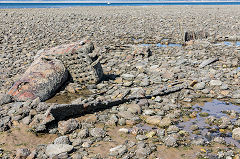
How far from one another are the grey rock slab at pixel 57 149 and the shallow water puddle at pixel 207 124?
2.69 meters

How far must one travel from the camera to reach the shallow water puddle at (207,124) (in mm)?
5402

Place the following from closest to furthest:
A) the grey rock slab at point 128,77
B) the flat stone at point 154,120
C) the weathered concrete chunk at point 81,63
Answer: the flat stone at point 154,120 → the weathered concrete chunk at point 81,63 → the grey rock slab at point 128,77

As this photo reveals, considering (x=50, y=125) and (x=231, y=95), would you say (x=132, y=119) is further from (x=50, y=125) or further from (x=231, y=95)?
(x=231, y=95)

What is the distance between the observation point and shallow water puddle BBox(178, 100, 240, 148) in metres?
5.40

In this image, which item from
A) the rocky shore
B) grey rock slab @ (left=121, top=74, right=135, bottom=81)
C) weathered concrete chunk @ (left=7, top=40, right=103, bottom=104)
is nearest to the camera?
the rocky shore

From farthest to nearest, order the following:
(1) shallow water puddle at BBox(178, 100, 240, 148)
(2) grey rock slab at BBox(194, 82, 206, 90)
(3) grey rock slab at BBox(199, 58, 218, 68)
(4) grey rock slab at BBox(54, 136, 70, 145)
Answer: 1. (3) grey rock slab at BBox(199, 58, 218, 68)
2. (2) grey rock slab at BBox(194, 82, 206, 90)
3. (1) shallow water puddle at BBox(178, 100, 240, 148)
4. (4) grey rock slab at BBox(54, 136, 70, 145)

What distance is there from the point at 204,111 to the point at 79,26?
17370 mm

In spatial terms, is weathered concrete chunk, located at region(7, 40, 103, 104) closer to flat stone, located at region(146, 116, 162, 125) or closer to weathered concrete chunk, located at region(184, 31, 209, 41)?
flat stone, located at region(146, 116, 162, 125)

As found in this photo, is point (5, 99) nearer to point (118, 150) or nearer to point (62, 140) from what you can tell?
point (62, 140)

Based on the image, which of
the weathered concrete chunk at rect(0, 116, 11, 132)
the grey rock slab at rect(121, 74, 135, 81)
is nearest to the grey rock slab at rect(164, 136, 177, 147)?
the weathered concrete chunk at rect(0, 116, 11, 132)

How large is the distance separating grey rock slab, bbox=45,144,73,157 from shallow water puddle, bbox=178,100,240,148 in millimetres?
2689

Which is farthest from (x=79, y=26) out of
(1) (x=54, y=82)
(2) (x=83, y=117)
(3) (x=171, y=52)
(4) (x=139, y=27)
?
(2) (x=83, y=117)

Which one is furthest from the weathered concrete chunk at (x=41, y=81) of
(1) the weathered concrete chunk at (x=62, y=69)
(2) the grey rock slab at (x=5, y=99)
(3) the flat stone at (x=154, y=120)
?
(3) the flat stone at (x=154, y=120)

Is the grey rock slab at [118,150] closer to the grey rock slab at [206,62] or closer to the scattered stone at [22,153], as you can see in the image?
the scattered stone at [22,153]
